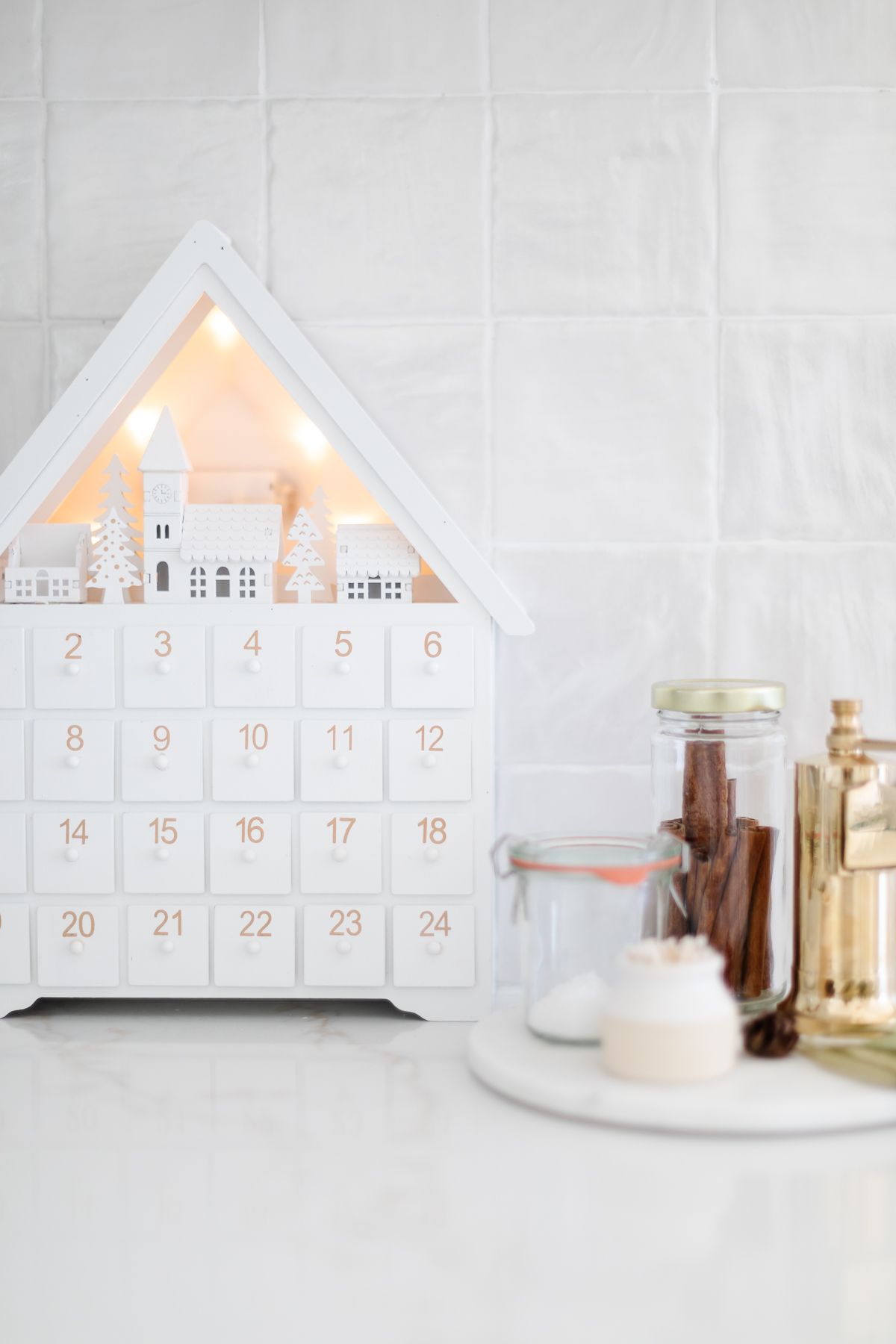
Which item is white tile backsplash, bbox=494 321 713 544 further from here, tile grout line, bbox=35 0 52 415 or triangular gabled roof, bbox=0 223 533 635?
tile grout line, bbox=35 0 52 415

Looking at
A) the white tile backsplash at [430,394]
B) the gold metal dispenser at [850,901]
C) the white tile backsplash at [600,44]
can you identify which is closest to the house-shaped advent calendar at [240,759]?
the white tile backsplash at [430,394]

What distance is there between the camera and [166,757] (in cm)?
112

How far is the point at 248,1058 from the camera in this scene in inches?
39.6

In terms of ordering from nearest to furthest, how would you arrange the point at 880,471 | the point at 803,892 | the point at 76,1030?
the point at 803,892
the point at 76,1030
the point at 880,471

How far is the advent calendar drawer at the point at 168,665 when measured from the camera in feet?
3.64

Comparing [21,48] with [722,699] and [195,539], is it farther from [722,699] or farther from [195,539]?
[722,699]

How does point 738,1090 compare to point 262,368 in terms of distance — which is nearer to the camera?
point 738,1090

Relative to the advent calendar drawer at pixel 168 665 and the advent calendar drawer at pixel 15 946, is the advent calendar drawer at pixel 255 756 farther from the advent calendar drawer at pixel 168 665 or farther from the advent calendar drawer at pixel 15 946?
the advent calendar drawer at pixel 15 946

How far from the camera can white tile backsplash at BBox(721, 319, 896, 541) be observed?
3.94 ft

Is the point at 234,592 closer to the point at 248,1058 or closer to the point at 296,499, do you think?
the point at 296,499

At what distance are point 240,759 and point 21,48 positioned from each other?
0.79m

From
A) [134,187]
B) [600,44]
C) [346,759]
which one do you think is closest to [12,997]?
[346,759]

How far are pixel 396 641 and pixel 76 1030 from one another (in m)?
0.48

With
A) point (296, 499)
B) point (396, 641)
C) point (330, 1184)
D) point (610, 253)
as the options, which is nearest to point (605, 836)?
point (396, 641)
